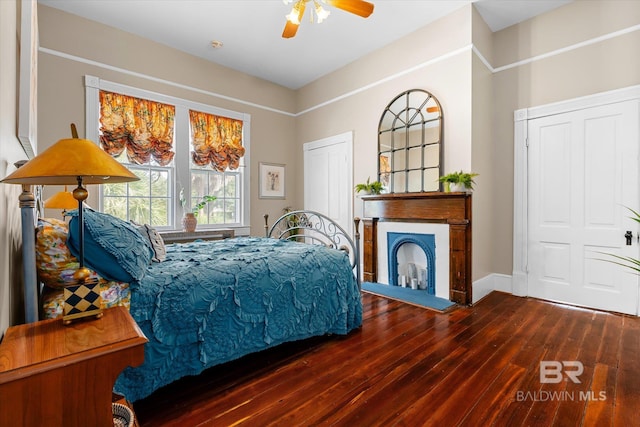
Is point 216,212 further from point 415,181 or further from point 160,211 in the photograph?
point 415,181

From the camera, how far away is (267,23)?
3.77 metres

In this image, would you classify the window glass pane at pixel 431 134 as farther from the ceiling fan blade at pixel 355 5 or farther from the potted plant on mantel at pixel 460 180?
the ceiling fan blade at pixel 355 5

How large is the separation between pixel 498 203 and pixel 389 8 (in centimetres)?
272

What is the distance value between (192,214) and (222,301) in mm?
2757


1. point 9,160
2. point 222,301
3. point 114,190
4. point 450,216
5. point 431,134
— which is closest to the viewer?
point 9,160

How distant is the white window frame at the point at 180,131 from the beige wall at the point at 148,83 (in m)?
0.08

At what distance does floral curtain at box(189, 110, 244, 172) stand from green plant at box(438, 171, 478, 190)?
3208mm

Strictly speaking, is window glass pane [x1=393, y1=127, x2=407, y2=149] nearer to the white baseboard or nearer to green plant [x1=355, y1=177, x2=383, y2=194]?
green plant [x1=355, y1=177, x2=383, y2=194]

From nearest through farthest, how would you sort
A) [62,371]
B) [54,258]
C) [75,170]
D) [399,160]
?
[62,371] → [75,170] → [54,258] → [399,160]

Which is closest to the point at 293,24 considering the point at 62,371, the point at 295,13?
the point at 295,13

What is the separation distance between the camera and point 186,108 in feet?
14.5

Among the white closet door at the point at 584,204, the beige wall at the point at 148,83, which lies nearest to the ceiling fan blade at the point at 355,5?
the white closet door at the point at 584,204

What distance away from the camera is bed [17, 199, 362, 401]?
63.1 inches

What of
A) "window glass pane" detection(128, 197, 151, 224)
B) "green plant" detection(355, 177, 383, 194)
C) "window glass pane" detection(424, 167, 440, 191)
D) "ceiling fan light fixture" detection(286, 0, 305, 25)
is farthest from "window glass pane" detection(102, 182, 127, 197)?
"window glass pane" detection(424, 167, 440, 191)
